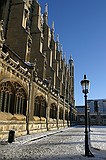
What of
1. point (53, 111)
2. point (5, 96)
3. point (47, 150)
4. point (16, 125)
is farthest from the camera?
point (53, 111)

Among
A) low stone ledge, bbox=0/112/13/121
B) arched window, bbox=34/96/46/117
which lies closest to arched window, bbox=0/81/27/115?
low stone ledge, bbox=0/112/13/121

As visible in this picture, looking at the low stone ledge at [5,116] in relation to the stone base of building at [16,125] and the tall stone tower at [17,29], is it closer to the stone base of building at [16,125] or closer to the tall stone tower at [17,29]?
the stone base of building at [16,125]

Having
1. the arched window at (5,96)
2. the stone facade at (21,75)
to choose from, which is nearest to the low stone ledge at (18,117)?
the stone facade at (21,75)

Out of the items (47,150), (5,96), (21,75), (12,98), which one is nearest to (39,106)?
(21,75)

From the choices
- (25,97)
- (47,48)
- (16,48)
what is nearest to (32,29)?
(47,48)

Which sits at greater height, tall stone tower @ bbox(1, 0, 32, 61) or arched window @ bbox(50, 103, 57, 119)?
tall stone tower @ bbox(1, 0, 32, 61)

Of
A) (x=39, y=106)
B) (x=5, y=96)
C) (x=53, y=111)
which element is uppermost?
(x=5, y=96)

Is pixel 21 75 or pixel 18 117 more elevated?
pixel 21 75

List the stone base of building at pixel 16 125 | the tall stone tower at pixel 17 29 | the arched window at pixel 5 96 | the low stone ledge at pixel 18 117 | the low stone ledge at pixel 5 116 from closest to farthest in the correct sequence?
1. the stone base of building at pixel 16 125
2. the low stone ledge at pixel 5 116
3. the arched window at pixel 5 96
4. the low stone ledge at pixel 18 117
5. the tall stone tower at pixel 17 29

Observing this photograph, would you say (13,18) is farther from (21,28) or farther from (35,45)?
(35,45)

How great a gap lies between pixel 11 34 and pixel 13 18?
2102mm

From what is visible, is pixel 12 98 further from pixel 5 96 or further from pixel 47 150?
pixel 47 150

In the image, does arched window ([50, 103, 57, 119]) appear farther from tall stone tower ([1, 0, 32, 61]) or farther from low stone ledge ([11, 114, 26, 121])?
low stone ledge ([11, 114, 26, 121])

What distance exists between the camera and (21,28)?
2172 cm
